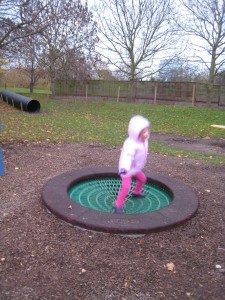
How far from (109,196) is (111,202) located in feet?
0.66

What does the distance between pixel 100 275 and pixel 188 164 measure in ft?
13.2

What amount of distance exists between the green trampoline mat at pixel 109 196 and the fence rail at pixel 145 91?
18.6 m

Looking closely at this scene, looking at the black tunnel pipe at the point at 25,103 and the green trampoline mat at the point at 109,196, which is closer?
the green trampoline mat at the point at 109,196

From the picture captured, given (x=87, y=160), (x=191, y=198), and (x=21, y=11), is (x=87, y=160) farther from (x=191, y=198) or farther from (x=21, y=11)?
(x=21, y=11)

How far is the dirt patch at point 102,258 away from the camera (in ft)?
7.67

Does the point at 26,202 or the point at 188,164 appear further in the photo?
the point at 188,164

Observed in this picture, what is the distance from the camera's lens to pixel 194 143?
927cm

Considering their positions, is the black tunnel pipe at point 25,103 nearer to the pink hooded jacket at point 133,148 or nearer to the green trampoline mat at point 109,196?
the green trampoline mat at point 109,196

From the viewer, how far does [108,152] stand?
6.81 m

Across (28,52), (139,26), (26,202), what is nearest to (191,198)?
(26,202)

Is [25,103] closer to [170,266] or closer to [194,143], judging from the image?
[194,143]

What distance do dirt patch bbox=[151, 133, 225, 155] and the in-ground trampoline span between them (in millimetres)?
3913

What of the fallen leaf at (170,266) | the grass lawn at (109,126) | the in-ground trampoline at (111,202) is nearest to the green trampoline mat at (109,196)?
the in-ground trampoline at (111,202)

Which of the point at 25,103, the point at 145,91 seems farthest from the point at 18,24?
the point at 145,91
